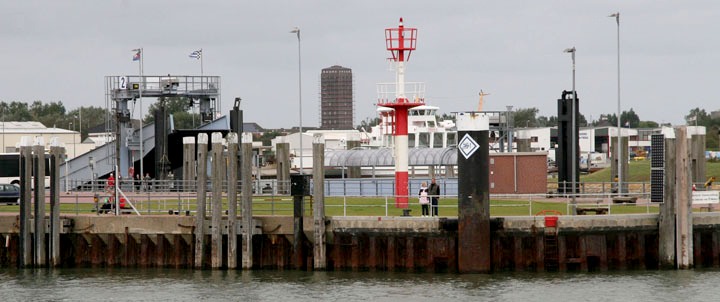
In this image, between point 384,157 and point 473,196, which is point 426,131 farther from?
point 473,196

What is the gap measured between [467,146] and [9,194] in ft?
75.1

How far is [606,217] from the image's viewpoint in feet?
131

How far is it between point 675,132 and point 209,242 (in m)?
13.7

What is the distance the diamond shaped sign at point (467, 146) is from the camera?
38.9m

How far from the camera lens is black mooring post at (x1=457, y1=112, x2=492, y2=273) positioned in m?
38.8

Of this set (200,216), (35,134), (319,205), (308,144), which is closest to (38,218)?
(200,216)

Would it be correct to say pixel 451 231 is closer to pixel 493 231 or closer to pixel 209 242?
pixel 493 231

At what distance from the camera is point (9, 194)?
54.8 meters

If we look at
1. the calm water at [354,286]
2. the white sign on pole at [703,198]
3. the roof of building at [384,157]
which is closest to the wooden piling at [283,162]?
the roof of building at [384,157]

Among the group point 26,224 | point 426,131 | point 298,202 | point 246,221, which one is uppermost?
point 426,131

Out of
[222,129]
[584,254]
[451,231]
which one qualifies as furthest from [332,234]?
[222,129]

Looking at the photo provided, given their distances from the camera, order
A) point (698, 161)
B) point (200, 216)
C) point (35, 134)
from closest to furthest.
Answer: point (200, 216) → point (698, 161) → point (35, 134)

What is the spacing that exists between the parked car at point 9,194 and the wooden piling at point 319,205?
18182mm

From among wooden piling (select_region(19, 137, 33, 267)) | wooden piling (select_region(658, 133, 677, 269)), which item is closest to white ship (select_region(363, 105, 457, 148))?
wooden piling (select_region(19, 137, 33, 267))
